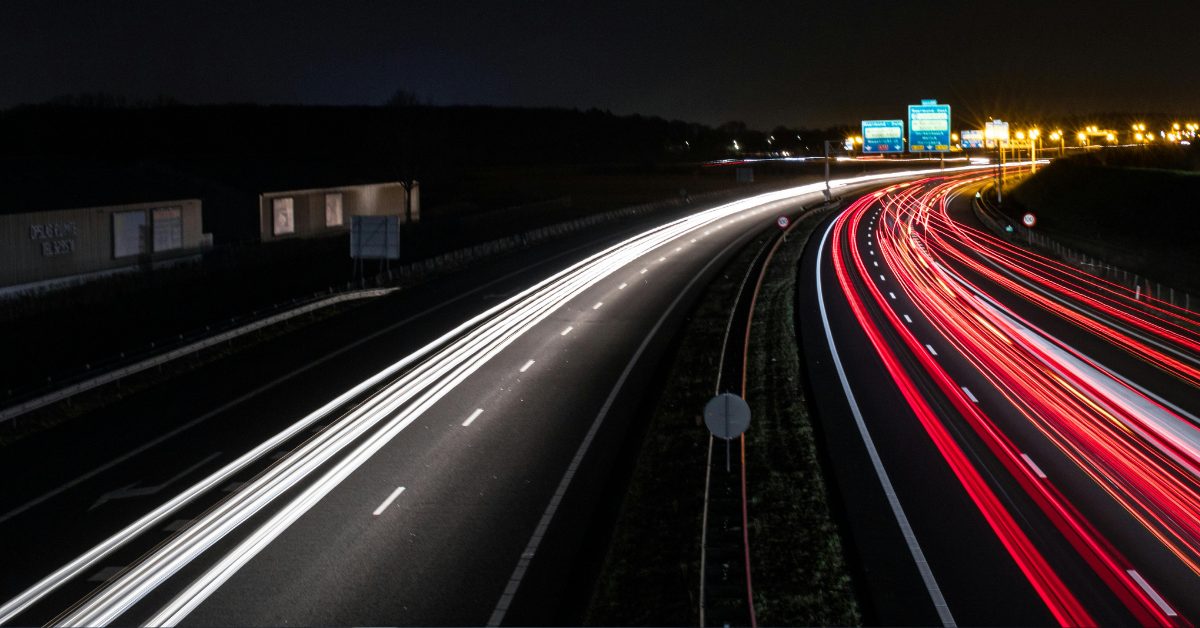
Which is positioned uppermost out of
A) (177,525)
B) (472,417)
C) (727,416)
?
(727,416)

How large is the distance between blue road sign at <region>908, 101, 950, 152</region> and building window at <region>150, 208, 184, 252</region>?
4045 centimetres

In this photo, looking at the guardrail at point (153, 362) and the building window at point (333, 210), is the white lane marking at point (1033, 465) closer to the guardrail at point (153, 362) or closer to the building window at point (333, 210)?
the guardrail at point (153, 362)

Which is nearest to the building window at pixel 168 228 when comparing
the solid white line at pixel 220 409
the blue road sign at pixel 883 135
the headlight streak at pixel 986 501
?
the solid white line at pixel 220 409

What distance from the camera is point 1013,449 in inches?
786

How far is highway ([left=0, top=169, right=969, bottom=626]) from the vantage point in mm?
13047

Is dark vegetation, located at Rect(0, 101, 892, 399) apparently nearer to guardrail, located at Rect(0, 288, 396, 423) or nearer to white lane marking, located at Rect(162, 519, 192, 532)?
guardrail, located at Rect(0, 288, 396, 423)

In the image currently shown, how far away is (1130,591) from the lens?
13.3 metres

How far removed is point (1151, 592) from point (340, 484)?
12292mm

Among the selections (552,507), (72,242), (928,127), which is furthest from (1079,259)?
(72,242)

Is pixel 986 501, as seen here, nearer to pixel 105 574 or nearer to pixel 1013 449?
pixel 1013 449

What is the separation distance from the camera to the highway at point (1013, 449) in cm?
1366

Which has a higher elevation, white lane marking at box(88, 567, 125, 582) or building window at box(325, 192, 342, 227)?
building window at box(325, 192, 342, 227)

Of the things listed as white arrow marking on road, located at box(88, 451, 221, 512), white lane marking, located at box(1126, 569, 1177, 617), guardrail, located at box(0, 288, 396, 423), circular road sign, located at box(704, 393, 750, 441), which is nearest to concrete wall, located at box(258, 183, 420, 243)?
guardrail, located at box(0, 288, 396, 423)

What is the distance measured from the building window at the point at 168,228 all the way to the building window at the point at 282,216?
28.9 ft
